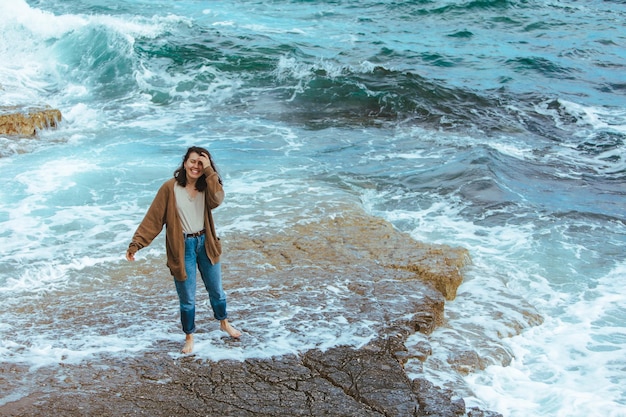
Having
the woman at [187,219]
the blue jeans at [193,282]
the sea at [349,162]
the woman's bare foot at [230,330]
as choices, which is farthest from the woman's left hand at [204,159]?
the sea at [349,162]

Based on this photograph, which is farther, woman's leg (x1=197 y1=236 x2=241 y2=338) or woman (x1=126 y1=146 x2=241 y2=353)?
woman's leg (x1=197 y1=236 x2=241 y2=338)

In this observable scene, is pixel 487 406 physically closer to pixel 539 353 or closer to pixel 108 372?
pixel 539 353

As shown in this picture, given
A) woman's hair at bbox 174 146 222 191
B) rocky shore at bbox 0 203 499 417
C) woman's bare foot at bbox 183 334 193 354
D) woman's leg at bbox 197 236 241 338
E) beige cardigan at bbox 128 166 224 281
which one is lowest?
rocky shore at bbox 0 203 499 417

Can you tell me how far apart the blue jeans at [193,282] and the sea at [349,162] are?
0.30 meters

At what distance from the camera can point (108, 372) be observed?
452 cm

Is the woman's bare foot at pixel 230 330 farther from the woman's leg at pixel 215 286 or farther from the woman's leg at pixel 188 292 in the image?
the woman's leg at pixel 188 292

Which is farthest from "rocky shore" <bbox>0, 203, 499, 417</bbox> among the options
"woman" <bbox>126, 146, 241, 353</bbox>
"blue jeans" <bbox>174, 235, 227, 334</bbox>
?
"woman" <bbox>126, 146, 241, 353</bbox>

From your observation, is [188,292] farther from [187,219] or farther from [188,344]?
[187,219]

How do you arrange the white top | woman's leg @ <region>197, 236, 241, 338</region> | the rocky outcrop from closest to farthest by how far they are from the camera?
the white top → woman's leg @ <region>197, 236, 241, 338</region> → the rocky outcrop

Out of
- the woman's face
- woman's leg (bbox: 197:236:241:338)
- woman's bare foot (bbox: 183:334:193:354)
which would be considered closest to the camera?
the woman's face

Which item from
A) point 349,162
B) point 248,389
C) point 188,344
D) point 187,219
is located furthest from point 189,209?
point 349,162

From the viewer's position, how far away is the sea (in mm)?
5203

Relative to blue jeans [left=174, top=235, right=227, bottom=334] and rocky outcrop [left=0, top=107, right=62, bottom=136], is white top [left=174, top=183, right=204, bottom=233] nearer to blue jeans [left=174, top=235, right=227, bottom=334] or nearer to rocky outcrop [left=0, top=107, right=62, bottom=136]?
blue jeans [left=174, top=235, right=227, bottom=334]

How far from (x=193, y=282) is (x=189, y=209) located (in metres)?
0.52
